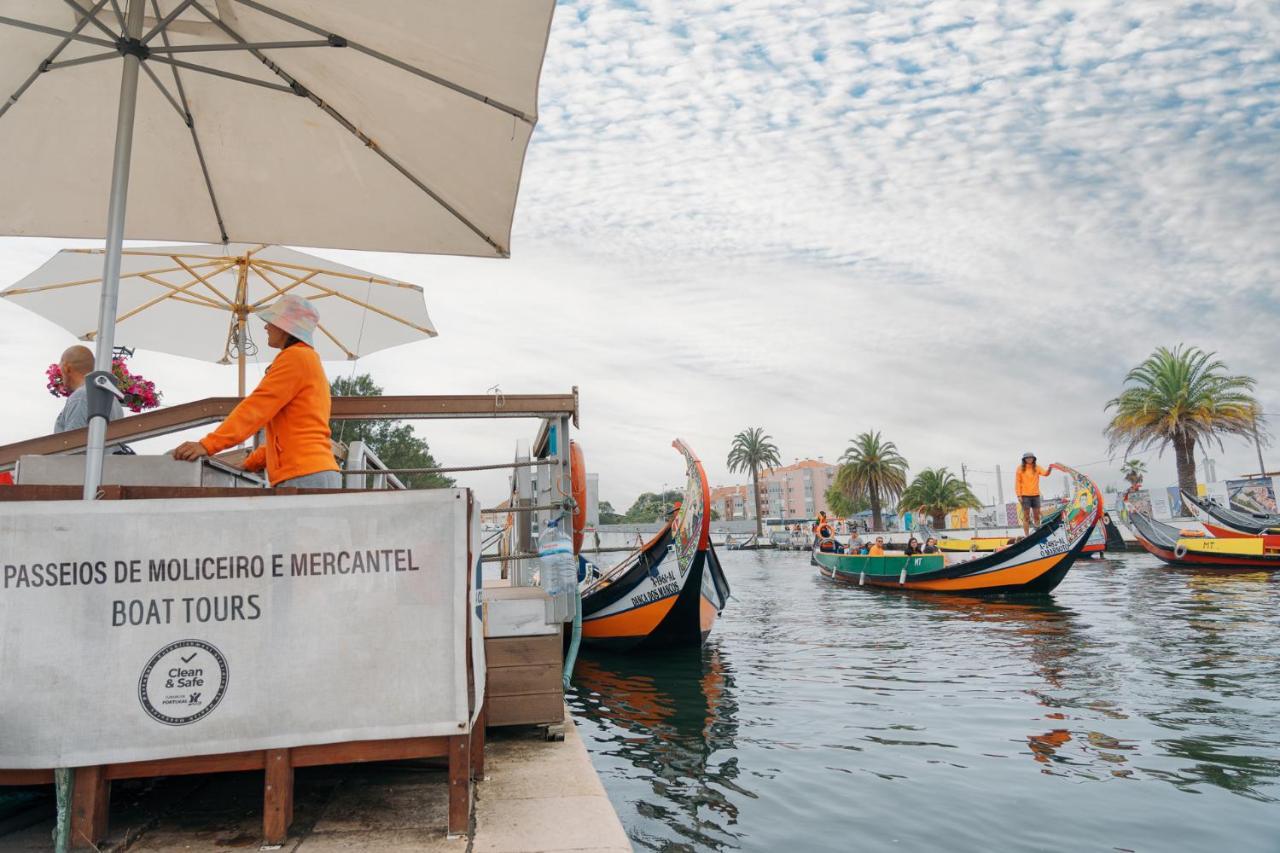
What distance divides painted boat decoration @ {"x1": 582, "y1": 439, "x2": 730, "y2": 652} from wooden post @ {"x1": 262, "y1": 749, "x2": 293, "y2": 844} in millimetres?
8983

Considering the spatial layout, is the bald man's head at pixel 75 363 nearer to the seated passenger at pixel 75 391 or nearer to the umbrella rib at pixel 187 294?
the seated passenger at pixel 75 391

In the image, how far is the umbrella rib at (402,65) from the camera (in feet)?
12.3

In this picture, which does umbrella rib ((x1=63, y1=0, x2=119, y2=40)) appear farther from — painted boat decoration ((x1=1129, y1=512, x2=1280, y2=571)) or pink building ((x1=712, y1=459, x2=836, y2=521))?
pink building ((x1=712, y1=459, x2=836, y2=521))

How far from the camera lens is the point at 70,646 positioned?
2758mm

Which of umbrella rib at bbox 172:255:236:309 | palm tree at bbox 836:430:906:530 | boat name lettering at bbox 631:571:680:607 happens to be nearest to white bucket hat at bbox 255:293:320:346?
umbrella rib at bbox 172:255:236:309

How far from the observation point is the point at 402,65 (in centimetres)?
391

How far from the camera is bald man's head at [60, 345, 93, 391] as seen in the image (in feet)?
17.0

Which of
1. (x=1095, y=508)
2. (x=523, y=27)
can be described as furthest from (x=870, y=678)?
(x=1095, y=508)

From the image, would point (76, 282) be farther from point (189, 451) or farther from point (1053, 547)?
point (1053, 547)

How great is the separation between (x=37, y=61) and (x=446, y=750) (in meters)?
4.09

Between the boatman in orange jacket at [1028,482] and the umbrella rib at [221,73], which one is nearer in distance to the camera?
the umbrella rib at [221,73]

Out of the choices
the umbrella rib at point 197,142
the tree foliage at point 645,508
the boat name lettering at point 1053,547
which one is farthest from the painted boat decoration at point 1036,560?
the tree foliage at point 645,508

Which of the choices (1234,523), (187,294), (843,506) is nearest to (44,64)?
(187,294)

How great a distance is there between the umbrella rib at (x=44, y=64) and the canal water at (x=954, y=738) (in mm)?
5057
